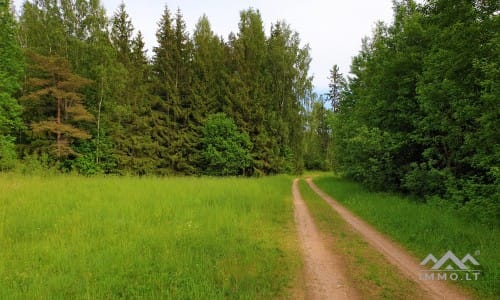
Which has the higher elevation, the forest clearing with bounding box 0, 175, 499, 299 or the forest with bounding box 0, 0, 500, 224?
the forest with bounding box 0, 0, 500, 224

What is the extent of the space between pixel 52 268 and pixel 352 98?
27237 mm

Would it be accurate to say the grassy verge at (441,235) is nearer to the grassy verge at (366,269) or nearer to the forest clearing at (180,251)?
the forest clearing at (180,251)

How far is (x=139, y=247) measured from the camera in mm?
6262

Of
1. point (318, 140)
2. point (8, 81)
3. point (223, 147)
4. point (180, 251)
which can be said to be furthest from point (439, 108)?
Result: point (318, 140)

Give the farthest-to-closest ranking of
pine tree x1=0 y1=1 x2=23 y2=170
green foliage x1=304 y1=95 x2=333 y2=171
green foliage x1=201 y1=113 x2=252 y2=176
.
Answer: green foliage x1=304 y1=95 x2=333 y2=171, green foliage x1=201 y1=113 x2=252 y2=176, pine tree x1=0 y1=1 x2=23 y2=170

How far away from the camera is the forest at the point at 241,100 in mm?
10305

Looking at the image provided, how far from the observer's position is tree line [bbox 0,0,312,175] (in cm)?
2505

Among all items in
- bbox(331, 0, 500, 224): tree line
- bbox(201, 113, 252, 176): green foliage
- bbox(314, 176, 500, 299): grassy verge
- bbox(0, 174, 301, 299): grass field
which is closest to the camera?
bbox(0, 174, 301, 299): grass field

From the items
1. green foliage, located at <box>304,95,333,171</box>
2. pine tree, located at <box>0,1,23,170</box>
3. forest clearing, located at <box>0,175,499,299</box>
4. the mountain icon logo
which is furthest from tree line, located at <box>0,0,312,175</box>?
the mountain icon logo

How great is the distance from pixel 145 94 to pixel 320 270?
3089 cm

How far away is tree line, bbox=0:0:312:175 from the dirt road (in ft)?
79.0

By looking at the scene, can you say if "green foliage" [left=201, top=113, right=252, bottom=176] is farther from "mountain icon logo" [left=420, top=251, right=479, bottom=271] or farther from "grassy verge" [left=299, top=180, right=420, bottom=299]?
"mountain icon logo" [left=420, top=251, right=479, bottom=271]

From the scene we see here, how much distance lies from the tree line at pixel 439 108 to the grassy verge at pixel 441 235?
3.10 ft

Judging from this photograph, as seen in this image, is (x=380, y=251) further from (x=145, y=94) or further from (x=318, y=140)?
(x=318, y=140)
